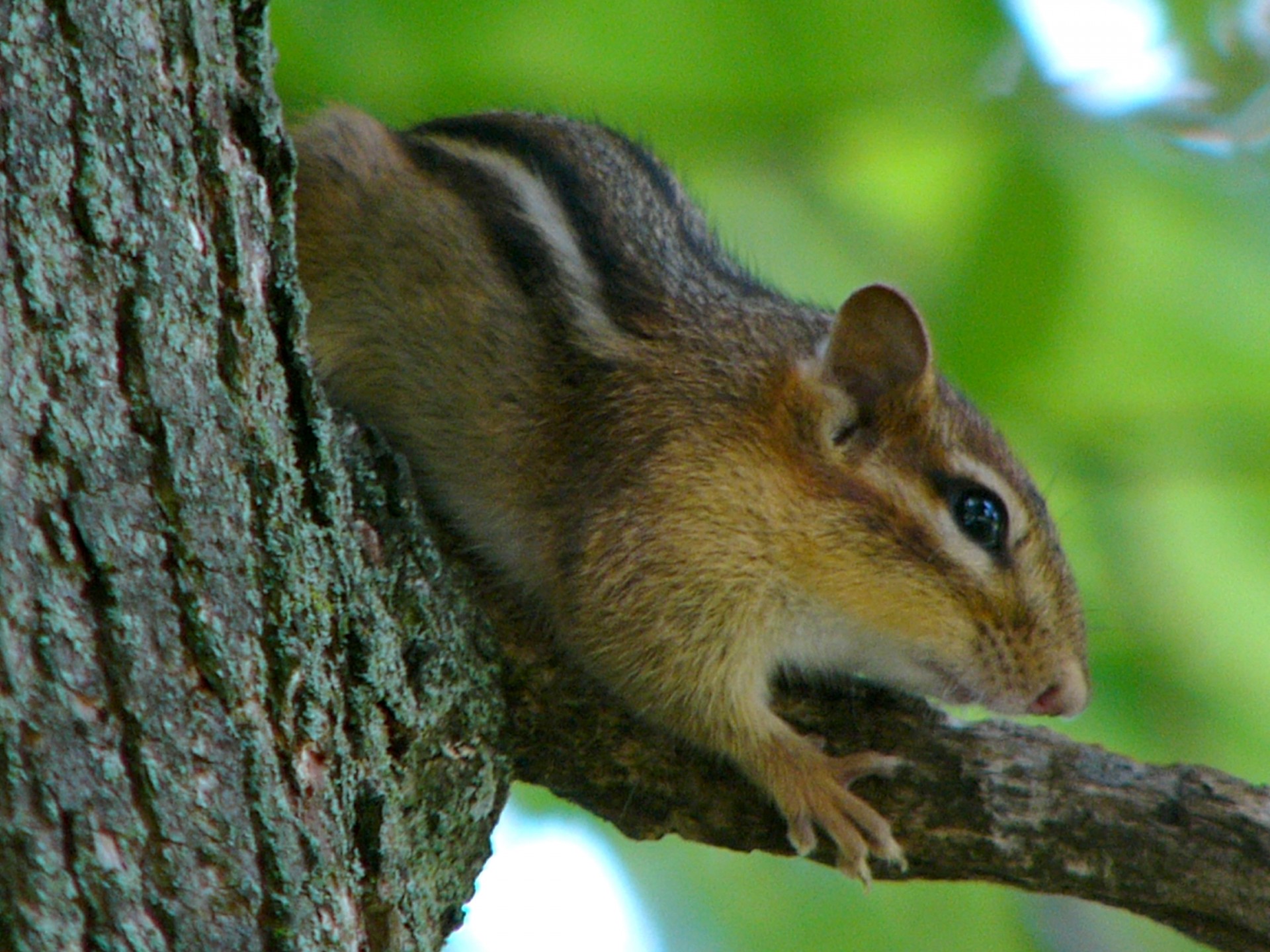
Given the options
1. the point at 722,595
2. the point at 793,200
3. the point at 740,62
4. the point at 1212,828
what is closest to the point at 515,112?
the point at 740,62

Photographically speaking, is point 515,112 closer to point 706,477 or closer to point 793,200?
point 793,200

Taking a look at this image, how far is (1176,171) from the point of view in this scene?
16.1 feet

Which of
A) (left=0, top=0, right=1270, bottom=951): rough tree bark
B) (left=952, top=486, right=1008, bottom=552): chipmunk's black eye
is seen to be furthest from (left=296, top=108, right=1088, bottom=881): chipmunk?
(left=0, top=0, right=1270, bottom=951): rough tree bark

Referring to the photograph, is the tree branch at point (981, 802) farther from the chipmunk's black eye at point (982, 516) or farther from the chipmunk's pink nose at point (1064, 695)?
the chipmunk's black eye at point (982, 516)

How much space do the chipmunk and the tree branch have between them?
172 millimetres

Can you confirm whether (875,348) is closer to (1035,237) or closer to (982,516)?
(982,516)

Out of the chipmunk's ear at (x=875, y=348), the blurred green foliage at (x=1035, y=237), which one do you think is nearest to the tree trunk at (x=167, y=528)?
the chipmunk's ear at (x=875, y=348)

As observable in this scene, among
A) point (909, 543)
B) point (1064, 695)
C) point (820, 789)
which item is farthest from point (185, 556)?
point (1064, 695)

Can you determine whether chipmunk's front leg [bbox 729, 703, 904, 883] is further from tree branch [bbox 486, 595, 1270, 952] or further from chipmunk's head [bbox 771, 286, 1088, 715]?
chipmunk's head [bbox 771, 286, 1088, 715]

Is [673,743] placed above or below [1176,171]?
below

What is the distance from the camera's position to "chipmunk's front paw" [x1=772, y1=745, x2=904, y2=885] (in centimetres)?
308

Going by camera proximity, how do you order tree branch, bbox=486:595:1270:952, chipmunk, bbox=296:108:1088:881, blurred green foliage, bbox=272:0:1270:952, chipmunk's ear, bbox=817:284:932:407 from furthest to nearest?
1. blurred green foliage, bbox=272:0:1270:952
2. chipmunk's ear, bbox=817:284:932:407
3. chipmunk, bbox=296:108:1088:881
4. tree branch, bbox=486:595:1270:952

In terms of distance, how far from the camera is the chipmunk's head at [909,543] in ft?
11.6

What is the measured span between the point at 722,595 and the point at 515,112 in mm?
1795
